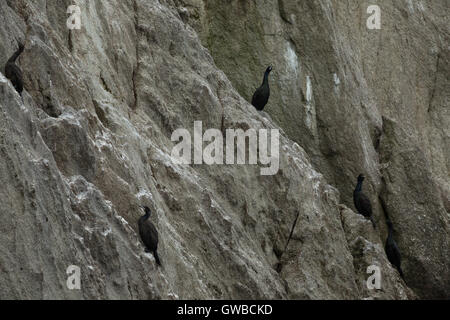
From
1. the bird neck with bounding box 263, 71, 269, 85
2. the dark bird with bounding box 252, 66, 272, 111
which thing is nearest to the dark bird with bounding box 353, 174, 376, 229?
the dark bird with bounding box 252, 66, 272, 111

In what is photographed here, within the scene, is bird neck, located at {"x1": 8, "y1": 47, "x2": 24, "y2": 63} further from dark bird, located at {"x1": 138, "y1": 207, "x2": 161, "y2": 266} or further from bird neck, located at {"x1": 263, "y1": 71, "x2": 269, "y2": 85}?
bird neck, located at {"x1": 263, "y1": 71, "x2": 269, "y2": 85}

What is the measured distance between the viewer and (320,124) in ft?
107

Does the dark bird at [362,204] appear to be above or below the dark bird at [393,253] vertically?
above

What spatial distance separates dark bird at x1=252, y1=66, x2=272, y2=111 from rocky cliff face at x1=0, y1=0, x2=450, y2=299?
75cm

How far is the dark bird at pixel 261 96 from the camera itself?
30828mm

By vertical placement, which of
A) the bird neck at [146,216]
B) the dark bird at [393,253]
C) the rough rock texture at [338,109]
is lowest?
the dark bird at [393,253]

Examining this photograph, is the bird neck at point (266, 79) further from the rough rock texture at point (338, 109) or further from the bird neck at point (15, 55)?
the bird neck at point (15, 55)

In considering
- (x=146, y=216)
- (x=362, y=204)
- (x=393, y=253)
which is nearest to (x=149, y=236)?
(x=146, y=216)

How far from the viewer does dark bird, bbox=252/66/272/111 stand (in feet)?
101

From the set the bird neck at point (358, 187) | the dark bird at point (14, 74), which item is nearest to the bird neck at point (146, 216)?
the dark bird at point (14, 74)

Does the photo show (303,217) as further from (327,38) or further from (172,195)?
(327,38)

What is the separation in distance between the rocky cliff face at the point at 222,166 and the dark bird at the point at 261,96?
0.75 m

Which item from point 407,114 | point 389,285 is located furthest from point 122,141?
point 407,114
